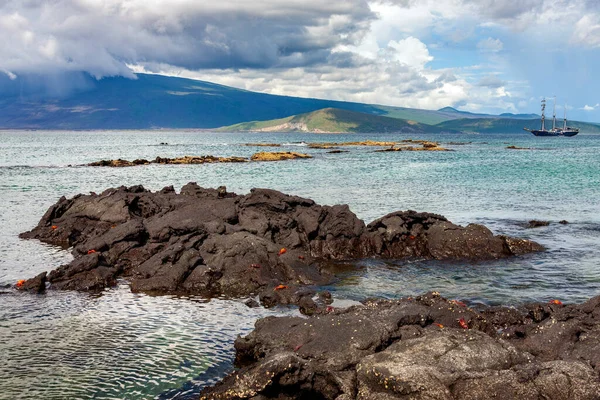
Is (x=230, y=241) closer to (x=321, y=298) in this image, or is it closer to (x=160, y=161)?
(x=321, y=298)

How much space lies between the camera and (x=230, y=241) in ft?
87.1

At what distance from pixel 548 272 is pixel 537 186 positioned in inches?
1582

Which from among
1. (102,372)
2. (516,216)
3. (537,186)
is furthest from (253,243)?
(537,186)

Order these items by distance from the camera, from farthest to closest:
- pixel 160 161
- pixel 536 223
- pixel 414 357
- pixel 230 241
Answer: pixel 160 161, pixel 536 223, pixel 230 241, pixel 414 357

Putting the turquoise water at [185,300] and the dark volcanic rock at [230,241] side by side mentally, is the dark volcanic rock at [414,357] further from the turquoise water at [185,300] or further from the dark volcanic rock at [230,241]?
the dark volcanic rock at [230,241]

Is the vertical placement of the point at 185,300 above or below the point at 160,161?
above

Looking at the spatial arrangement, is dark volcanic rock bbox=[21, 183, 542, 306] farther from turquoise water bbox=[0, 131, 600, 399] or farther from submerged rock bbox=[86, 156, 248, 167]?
submerged rock bbox=[86, 156, 248, 167]

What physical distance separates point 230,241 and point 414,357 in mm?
14865

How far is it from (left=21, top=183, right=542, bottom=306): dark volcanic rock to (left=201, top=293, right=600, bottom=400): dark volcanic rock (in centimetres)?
483

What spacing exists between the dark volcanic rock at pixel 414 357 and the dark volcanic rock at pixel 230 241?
4832 mm

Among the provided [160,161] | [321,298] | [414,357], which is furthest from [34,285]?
[160,161]

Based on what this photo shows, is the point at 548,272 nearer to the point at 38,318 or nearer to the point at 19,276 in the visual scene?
the point at 38,318

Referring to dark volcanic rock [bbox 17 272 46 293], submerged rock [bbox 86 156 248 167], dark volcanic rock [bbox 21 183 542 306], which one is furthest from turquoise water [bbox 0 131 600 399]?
submerged rock [bbox 86 156 248 167]

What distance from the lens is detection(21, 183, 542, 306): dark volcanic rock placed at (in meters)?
24.2
